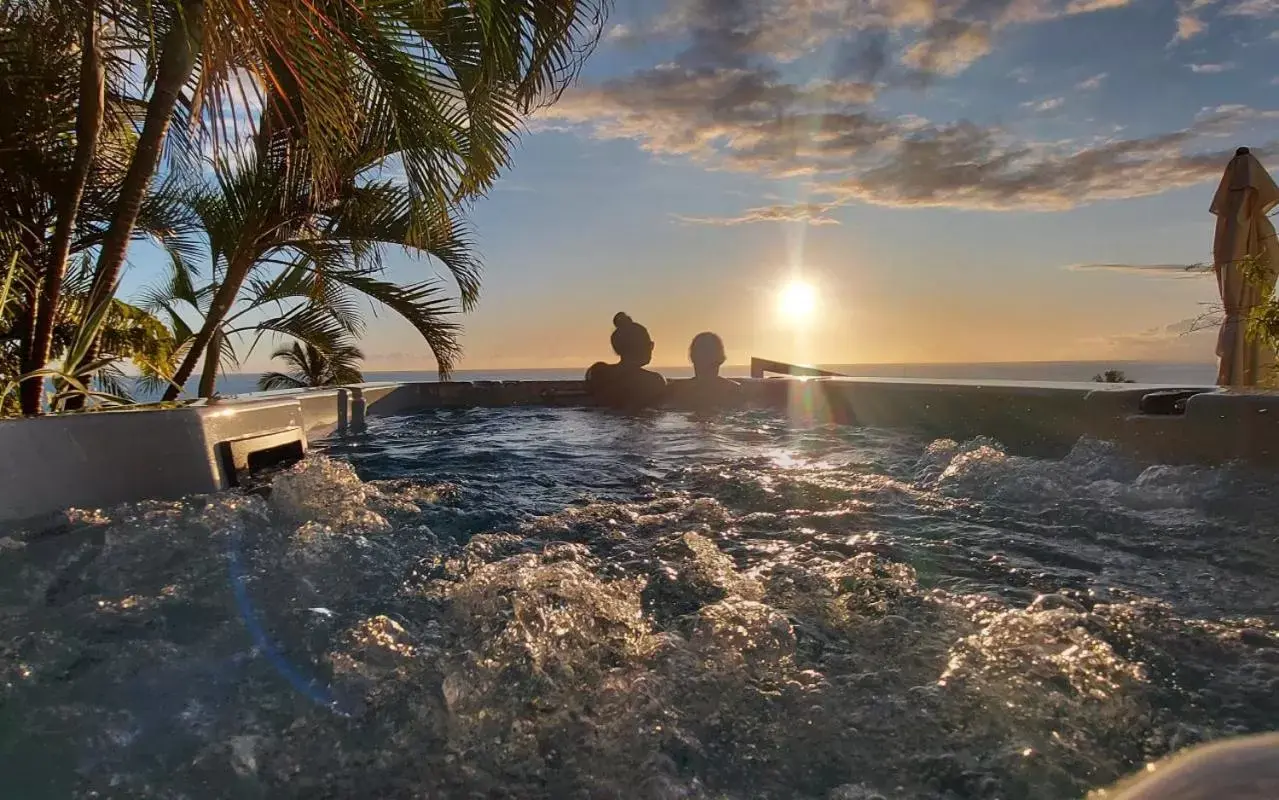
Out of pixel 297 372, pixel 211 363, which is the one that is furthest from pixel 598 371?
pixel 297 372

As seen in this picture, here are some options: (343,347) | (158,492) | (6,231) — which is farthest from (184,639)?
(343,347)

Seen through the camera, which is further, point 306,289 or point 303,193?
point 306,289

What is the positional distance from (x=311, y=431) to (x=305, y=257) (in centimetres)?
162

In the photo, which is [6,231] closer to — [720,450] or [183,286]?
[183,286]

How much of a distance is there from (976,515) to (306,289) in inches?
202

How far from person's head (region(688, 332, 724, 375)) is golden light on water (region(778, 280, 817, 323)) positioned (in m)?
2.28

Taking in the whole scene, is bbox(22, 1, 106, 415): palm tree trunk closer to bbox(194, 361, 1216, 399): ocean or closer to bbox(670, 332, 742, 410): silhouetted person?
bbox(194, 361, 1216, 399): ocean

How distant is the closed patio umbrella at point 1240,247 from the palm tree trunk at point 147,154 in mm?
6266

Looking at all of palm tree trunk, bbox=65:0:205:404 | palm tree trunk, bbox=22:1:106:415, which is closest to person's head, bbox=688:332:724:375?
palm tree trunk, bbox=65:0:205:404

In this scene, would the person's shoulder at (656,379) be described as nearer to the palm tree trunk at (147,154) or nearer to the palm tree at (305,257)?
the palm tree at (305,257)

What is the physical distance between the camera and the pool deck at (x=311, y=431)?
2230 mm

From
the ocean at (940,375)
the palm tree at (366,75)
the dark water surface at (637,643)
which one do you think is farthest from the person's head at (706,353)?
the dark water surface at (637,643)

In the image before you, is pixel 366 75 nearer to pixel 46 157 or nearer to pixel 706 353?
pixel 46 157

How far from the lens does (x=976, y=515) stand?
2.34m
